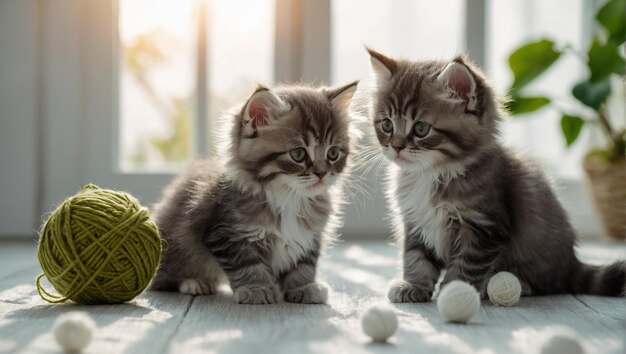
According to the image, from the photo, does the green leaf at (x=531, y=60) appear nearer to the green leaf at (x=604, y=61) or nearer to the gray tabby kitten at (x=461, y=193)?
the green leaf at (x=604, y=61)

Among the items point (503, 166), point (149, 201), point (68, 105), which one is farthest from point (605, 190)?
point (68, 105)

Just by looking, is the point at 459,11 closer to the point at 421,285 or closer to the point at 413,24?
the point at 413,24

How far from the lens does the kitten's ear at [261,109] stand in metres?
2.05

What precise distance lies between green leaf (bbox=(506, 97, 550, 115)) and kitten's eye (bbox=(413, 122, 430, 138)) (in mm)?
1954

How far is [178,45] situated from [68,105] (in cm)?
72

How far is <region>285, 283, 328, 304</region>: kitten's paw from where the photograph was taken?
2105mm

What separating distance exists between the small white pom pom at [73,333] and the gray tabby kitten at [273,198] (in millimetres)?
662

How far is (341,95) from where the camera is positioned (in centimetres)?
218

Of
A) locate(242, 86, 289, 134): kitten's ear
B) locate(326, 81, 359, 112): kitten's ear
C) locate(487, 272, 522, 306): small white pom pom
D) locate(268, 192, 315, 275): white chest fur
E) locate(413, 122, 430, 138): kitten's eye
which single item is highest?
locate(326, 81, 359, 112): kitten's ear

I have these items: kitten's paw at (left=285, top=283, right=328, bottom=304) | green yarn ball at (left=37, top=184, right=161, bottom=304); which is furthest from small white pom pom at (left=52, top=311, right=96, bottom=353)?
kitten's paw at (left=285, top=283, right=328, bottom=304)

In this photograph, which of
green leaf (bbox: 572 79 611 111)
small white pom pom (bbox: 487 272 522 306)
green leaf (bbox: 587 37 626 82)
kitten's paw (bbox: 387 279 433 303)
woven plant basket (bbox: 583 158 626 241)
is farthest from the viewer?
woven plant basket (bbox: 583 158 626 241)

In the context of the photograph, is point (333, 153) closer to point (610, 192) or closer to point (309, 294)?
point (309, 294)

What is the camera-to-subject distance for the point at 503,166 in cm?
221

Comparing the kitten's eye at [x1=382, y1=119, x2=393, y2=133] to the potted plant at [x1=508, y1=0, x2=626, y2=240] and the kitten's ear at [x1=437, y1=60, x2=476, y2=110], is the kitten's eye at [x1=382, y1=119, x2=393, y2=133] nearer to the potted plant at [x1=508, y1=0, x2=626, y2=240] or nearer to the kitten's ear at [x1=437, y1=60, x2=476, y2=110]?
the kitten's ear at [x1=437, y1=60, x2=476, y2=110]
